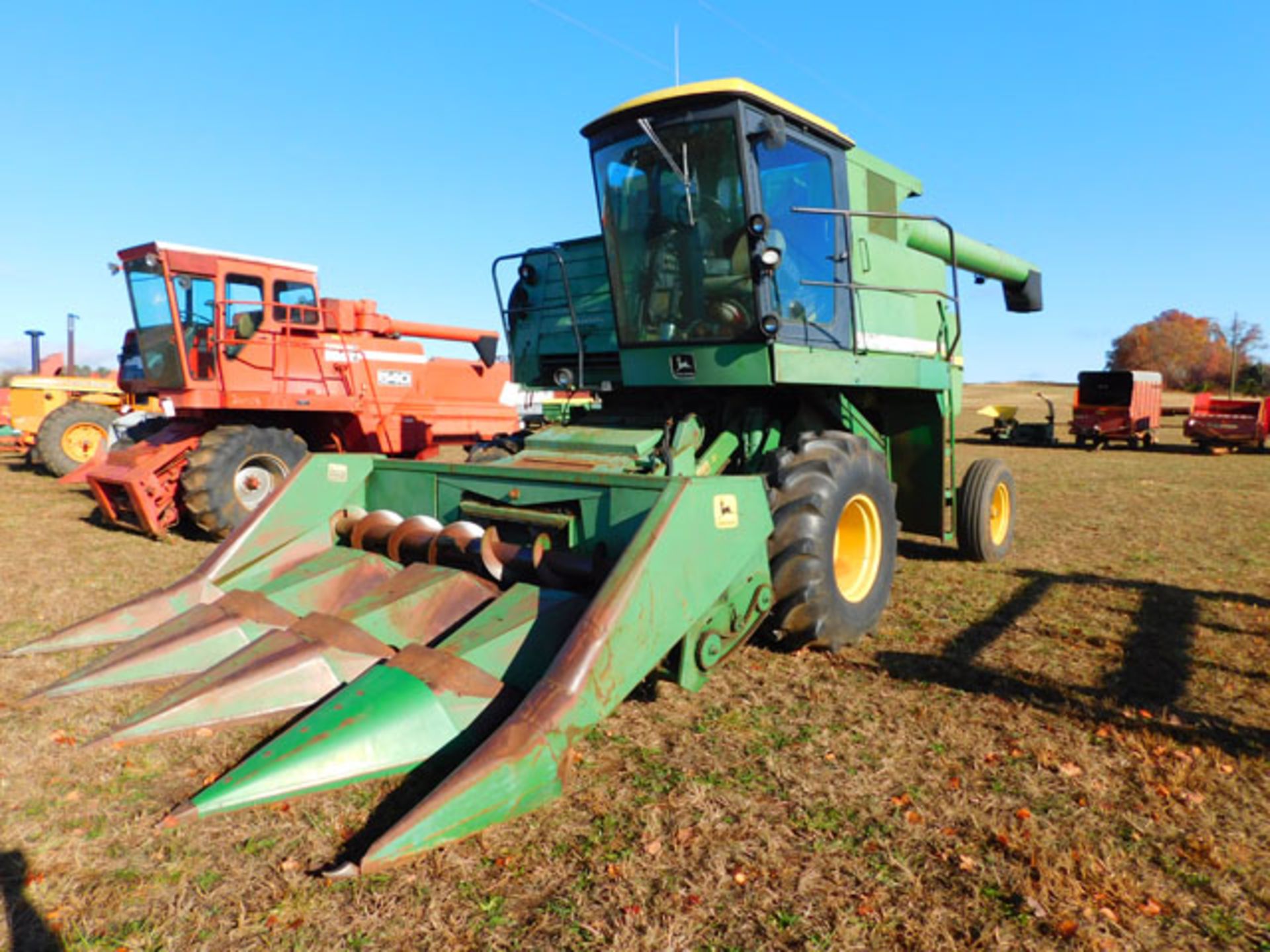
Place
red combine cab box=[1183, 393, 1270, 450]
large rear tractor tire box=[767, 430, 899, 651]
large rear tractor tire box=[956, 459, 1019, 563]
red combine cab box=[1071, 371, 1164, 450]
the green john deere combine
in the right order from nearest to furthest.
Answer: the green john deere combine
large rear tractor tire box=[767, 430, 899, 651]
large rear tractor tire box=[956, 459, 1019, 563]
red combine cab box=[1183, 393, 1270, 450]
red combine cab box=[1071, 371, 1164, 450]

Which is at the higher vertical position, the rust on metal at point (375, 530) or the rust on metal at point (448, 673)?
the rust on metal at point (375, 530)

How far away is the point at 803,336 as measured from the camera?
4895mm

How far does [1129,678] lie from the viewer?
4230 millimetres

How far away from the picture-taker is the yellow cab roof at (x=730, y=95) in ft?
14.5

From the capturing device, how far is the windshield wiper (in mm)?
4645

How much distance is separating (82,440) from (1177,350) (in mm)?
83450

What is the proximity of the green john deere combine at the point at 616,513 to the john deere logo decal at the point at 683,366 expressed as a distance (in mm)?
19

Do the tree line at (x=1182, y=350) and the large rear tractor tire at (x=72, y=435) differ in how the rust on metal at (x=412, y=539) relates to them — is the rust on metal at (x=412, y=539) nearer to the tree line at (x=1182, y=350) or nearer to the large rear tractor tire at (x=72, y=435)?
the large rear tractor tire at (x=72, y=435)

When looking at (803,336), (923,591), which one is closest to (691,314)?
(803,336)

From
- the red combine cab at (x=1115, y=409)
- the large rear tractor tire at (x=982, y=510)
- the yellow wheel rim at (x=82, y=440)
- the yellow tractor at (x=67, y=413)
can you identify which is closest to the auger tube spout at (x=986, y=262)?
the large rear tractor tire at (x=982, y=510)

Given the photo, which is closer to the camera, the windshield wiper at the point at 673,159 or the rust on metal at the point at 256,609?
the rust on metal at the point at 256,609

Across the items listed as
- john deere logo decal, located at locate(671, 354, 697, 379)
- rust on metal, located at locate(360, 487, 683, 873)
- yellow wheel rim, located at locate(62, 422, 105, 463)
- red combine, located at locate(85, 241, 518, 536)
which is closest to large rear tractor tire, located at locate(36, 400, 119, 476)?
yellow wheel rim, located at locate(62, 422, 105, 463)

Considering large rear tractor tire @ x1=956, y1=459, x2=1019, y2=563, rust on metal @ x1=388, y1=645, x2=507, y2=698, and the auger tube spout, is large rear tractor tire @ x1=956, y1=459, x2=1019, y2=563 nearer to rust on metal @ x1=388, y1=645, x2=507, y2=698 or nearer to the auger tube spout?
the auger tube spout

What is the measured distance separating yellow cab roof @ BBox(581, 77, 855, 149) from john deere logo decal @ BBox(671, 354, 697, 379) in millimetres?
→ 1432
